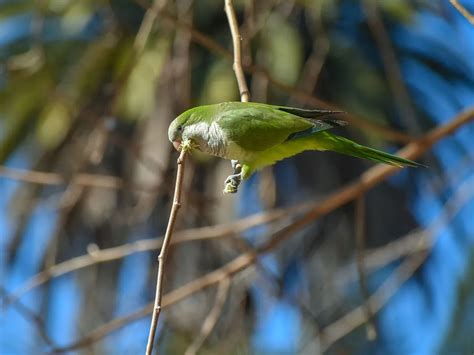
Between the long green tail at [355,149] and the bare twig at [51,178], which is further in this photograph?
the bare twig at [51,178]

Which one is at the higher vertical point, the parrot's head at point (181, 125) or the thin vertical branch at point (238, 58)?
the thin vertical branch at point (238, 58)

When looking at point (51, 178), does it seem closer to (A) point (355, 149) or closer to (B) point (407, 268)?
(A) point (355, 149)

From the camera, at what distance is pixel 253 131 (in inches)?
82.0

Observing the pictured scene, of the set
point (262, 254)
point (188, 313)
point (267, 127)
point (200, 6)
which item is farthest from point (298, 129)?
point (200, 6)

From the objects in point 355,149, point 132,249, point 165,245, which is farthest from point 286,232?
point 165,245

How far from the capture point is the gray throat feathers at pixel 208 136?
2.10 meters

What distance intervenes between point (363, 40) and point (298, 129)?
897 centimetres

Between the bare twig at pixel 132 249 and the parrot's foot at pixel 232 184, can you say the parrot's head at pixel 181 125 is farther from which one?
the bare twig at pixel 132 249

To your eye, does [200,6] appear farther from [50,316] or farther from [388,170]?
[388,170]

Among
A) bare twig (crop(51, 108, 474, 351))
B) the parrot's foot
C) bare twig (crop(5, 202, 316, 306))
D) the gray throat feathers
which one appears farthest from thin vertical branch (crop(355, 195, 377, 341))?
the gray throat feathers

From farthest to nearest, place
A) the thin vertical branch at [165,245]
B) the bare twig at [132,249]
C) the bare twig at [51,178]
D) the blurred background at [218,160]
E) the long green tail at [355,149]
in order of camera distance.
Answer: the blurred background at [218,160] → the bare twig at [51,178] → the bare twig at [132,249] → the long green tail at [355,149] → the thin vertical branch at [165,245]

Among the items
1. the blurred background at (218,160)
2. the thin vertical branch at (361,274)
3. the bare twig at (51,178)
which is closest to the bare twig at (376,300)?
the thin vertical branch at (361,274)

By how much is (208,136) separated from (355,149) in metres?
0.39

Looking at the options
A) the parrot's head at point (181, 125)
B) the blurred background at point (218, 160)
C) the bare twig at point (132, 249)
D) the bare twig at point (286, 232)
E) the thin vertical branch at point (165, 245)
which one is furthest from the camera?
the blurred background at point (218, 160)
